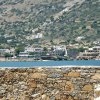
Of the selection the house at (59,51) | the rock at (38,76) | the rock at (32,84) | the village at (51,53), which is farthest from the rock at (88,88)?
the house at (59,51)

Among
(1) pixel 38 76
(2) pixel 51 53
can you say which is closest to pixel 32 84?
(1) pixel 38 76

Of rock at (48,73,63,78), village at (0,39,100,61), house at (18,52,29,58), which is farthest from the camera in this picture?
house at (18,52,29,58)

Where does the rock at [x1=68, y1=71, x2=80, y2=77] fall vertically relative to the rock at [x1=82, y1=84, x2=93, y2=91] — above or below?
above

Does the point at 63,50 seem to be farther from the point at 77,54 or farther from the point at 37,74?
the point at 37,74

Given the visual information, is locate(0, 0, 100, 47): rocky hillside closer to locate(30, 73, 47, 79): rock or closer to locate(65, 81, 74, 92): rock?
locate(30, 73, 47, 79): rock

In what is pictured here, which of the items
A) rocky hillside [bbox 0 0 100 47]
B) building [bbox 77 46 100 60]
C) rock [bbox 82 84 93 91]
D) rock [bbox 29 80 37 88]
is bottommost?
rock [bbox 82 84 93 91]

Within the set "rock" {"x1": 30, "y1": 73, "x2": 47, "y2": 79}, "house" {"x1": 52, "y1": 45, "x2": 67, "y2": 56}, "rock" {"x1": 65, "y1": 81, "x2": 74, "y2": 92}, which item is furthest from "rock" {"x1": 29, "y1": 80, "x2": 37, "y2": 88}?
"house" {"x1": 52, "y1": 45, "x2": 67, "y2": 56}

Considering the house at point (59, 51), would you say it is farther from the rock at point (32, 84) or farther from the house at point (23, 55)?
the rock at point (32, 84)

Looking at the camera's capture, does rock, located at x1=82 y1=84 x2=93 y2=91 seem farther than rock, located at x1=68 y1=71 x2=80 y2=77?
No

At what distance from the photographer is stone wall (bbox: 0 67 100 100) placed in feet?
36.6

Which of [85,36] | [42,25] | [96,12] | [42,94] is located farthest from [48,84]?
[42,25]

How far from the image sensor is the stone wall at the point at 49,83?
11.2m

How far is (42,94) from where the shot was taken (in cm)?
1159

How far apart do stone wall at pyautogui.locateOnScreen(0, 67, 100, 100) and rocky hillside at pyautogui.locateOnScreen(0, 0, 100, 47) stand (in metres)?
141
